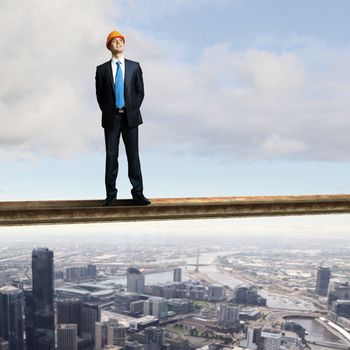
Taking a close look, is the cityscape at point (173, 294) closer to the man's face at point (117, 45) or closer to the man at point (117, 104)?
the man at point (117, 104)

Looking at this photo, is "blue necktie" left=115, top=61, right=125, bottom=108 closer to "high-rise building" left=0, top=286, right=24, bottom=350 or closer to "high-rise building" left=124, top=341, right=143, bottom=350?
"high-rise building" left=0, top=286, right=24, bottom=350

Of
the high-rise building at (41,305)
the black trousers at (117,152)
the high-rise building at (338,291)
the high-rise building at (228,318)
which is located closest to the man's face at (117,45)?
the black trousers at (117,152)

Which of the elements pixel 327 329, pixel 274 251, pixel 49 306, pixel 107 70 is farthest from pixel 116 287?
pixel 327 329

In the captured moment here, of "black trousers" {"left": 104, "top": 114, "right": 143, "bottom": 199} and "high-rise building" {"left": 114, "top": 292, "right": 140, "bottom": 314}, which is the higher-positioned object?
"black trousers" {"left": 104, "top": 114, "right": 143, "bottom": 199}

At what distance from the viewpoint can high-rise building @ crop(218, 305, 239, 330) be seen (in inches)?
86.0

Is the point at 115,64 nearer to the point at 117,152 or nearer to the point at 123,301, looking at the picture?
the point at 117,152

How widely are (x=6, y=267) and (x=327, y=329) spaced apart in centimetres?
A: 178

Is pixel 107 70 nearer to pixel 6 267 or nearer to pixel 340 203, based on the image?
pixel 6 267

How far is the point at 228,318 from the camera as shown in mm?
2188

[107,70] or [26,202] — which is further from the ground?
[107,70]

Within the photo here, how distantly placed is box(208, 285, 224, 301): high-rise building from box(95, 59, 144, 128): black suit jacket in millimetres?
1030

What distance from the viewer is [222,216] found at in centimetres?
176

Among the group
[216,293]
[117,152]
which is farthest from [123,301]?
[117,152]

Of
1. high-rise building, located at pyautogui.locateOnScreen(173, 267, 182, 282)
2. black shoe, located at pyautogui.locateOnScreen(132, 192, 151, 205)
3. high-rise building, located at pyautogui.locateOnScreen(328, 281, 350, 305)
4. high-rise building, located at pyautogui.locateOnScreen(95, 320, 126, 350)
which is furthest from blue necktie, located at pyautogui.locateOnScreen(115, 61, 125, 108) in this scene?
high-rise building, located at pyautogui.locateOnScreen(328, 281, 350, 305)
